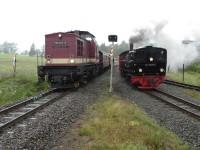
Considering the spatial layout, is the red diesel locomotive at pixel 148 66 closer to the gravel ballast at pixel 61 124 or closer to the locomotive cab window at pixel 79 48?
the locomotive cab window at pixel 79 48

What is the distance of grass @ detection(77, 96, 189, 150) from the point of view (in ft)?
25.0

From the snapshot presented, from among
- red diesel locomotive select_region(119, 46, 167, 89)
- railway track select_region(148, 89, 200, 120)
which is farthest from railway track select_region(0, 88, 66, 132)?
red diesel locomotive select_region(119, 46, 167, 89)

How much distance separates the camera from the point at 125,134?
8.66 metres

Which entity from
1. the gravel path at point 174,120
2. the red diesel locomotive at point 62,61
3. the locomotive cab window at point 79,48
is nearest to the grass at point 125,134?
the gravel path at point 174,120

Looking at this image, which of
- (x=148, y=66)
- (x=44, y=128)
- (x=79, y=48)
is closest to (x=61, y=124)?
(x=44, y=128)

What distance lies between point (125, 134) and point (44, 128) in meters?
A: 2.59

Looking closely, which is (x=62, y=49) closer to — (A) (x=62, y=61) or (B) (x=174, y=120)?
(A) (x=62, y=61)

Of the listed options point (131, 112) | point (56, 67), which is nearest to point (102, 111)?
point (131, 112)

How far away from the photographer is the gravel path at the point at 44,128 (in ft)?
27.4

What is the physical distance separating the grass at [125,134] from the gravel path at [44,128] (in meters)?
0.74

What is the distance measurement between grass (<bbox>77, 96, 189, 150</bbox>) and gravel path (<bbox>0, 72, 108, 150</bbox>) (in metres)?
0.74

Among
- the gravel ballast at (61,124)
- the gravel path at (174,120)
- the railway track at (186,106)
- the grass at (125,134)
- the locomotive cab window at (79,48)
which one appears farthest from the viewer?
the locomotive cab window at (79,48)

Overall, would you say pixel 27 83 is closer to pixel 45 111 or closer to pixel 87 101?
pixel 87 101

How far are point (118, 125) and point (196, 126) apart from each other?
268cm
